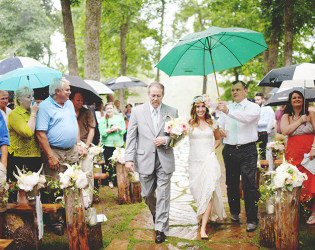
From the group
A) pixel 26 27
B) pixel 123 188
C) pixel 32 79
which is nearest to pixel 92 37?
pixel 32 79

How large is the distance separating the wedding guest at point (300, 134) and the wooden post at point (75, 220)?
131 inches

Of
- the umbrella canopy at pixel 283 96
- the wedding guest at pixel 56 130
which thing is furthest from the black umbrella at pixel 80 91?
the umbrella canopy at pixel 283 96

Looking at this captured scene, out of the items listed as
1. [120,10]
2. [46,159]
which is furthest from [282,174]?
[120,10]

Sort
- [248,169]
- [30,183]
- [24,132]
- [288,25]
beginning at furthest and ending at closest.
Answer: [288,25] < [248,169] < [24,132] < [30,183]

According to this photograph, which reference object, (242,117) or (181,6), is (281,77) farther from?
(181,6)

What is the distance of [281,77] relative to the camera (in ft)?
15.3

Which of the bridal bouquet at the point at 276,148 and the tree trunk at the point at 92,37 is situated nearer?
the bridal bouquet at the point at 276,148

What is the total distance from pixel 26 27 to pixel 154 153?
21848 mm

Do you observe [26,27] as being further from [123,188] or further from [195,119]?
[195,119]

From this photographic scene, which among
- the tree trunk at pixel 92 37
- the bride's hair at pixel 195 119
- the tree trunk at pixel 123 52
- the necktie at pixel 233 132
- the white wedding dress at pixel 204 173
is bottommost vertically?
the white wedding dress at pixel 204 173

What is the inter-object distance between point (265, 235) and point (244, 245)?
32 centimetres

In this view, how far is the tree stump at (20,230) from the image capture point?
3832 mm

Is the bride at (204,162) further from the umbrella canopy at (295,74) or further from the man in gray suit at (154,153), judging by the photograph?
the umbrella canopy at (295,74)

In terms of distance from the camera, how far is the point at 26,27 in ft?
72.8
